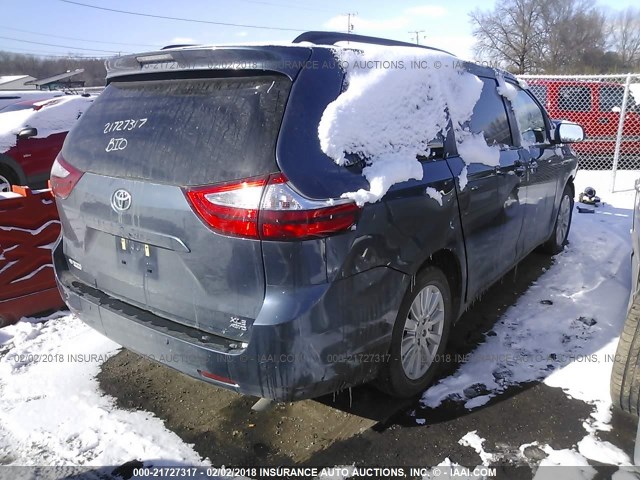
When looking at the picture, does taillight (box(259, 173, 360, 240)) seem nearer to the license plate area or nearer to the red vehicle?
the license plate area

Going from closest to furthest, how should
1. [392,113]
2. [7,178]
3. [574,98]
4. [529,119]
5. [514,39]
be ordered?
[392,113] < [529,119] < [7,178] < [574,98] < [514,39]

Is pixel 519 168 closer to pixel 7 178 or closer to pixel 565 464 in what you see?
pixel 565 464

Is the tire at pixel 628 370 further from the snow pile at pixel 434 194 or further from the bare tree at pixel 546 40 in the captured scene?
the bare tree at pixel 546 40

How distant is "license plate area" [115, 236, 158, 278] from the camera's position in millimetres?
2345

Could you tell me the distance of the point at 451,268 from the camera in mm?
3092

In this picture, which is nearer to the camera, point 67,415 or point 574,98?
point 67,415

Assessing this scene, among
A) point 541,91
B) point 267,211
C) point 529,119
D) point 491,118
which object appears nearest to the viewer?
point 267,211

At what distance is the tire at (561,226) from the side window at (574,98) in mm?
6633

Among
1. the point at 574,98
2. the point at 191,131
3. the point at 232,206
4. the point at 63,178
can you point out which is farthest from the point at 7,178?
the point at 574,98

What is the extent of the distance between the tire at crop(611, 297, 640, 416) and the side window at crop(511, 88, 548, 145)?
193 centimetres

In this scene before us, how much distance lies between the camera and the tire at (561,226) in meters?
5.46

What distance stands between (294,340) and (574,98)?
A: 11.6 m

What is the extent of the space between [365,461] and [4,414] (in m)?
2.14

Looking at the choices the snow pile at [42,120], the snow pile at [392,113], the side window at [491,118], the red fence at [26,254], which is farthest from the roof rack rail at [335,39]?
the snow pile at [42,120]
